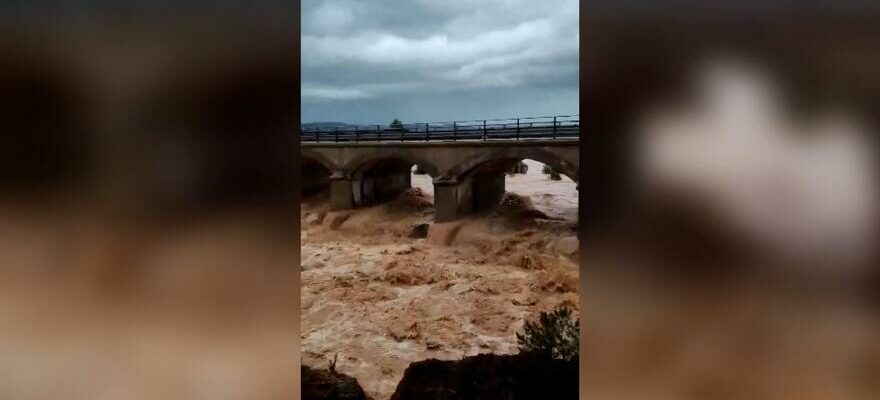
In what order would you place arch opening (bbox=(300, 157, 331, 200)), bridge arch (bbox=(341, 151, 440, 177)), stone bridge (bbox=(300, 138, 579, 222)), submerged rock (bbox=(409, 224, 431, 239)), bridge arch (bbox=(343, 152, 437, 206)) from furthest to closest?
arch opening (bbox=(300, 157, 331, 200)) < submerged rock (bbox=(409, 224, 431, 239)) < bridge arch (bbox=(343, 152, 437, 206)) < bridge arch (bbox=(341, 151, 440, 177)) < stone bridge (bbox=(300, 138, 579, 222))

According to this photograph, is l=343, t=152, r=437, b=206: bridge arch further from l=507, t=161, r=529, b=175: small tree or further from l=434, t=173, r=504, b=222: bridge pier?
l=507, t=161, r=529, b=175: small tree

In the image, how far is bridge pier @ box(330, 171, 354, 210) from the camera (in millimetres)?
11469

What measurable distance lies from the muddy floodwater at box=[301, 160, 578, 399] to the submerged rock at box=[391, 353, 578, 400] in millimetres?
258

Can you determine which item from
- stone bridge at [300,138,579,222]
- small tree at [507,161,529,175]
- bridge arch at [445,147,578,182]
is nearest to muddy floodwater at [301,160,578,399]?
stone bridge at [300,138,579,222]

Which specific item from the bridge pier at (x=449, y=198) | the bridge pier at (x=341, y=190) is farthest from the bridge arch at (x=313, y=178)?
the bridge pier at (x=449, y=198)

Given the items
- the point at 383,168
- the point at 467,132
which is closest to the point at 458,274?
the point at 467,132

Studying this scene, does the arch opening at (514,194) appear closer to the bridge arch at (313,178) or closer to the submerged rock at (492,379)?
the bridge arch at (313,178)

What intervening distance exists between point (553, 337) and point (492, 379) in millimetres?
977

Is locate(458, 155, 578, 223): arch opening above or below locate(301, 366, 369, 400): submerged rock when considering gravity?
above

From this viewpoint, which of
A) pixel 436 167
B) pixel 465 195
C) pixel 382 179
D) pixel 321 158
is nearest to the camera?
pixel 436 167

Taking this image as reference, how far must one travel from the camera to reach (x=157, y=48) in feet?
3.63

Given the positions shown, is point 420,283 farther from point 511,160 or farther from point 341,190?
point 341,190

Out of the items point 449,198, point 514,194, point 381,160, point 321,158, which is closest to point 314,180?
point 321,158

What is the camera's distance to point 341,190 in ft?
37.6
